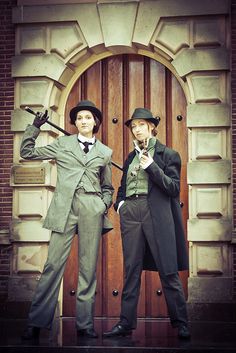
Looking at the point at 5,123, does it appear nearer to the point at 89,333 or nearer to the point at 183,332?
the point at 89,333

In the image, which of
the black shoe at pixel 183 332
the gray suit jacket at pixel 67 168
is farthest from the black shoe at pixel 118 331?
the gray suit jacket at pixel 67 168

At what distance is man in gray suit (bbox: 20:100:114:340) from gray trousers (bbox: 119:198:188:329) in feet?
0.94

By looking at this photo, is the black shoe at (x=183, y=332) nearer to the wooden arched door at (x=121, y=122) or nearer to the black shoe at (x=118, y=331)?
the black shoe at (x=118, y=331)

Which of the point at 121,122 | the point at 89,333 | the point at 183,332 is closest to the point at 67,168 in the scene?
the point at 89,333

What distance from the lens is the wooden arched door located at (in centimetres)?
942

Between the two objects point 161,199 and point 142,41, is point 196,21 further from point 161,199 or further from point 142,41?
point 161,199

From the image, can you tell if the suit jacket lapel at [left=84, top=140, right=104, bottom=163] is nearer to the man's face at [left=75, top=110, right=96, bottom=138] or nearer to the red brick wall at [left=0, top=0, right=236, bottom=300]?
the man's face at [left=75, top=110, right=96, bottom=138]

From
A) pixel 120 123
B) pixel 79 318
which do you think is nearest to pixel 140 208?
pixel 79 318

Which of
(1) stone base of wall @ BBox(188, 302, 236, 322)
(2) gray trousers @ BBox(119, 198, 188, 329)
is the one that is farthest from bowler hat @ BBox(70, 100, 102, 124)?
(1) stone base of wall @ BBox(188, 302, 236, 322)

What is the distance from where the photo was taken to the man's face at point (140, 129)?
7.08 m

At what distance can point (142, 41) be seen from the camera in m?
9.34

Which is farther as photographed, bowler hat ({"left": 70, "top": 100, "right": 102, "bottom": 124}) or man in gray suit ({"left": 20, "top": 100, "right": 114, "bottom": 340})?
bowler hat ({"left": 70, "top": 100, "right": 102, "bottom": 124})

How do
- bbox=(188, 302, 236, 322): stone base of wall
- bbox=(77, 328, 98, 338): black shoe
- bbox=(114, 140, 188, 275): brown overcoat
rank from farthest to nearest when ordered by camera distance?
bbox=(188, 302, 236, 322): stone base of wall < bbox=(77, 328, 98, 338): black shoe < bbox=(114, 140, 188, 275): brown overcoat

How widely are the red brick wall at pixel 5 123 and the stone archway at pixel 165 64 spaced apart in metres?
0.12
